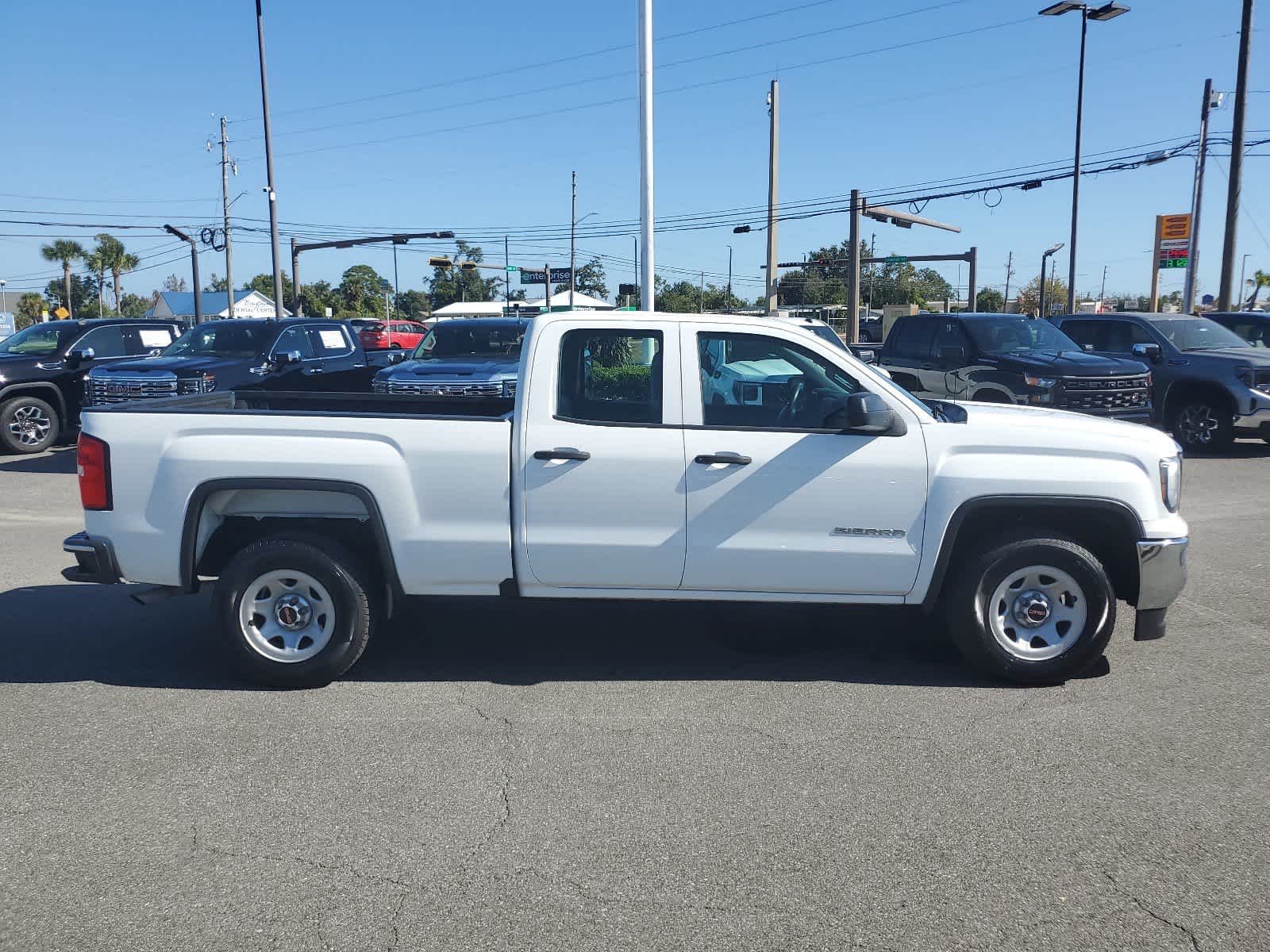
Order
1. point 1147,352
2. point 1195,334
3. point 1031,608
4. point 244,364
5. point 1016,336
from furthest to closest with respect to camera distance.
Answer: point 1195,334, point 1147,352, point 1016,336, point 244,364, point 1031,608

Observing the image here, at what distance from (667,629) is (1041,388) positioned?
27.6 ft

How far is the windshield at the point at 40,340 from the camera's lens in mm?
14789

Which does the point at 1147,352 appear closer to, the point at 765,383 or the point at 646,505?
the point at 765,383

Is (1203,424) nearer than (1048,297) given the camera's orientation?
Yes

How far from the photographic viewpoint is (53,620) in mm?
6543

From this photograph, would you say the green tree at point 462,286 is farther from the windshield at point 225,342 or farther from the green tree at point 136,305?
the windshield at point 225,342

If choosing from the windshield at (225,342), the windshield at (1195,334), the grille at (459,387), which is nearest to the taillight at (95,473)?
the grille at (459,387)

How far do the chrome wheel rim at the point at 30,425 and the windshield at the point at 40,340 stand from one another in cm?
85

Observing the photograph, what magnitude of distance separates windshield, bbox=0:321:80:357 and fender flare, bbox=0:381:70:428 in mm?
531

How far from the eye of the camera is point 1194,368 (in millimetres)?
14109

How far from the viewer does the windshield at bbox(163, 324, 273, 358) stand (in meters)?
13.7

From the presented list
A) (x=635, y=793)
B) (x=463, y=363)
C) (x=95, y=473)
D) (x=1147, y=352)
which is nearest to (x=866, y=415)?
(x=635, y=793)

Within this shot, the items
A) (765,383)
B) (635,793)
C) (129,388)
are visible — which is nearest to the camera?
(635,793)

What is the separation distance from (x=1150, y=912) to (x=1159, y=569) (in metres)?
2.31
